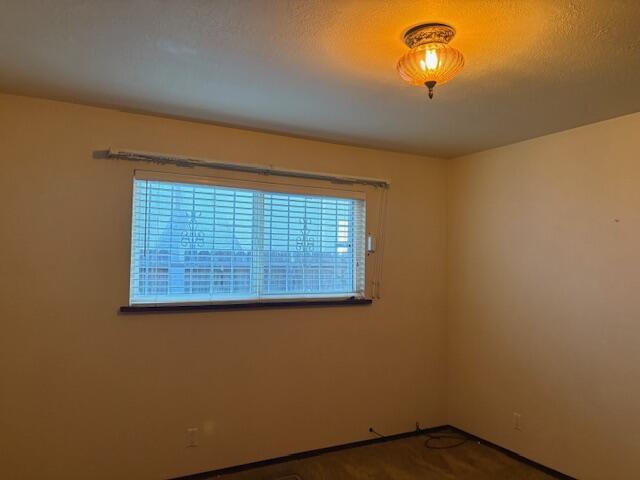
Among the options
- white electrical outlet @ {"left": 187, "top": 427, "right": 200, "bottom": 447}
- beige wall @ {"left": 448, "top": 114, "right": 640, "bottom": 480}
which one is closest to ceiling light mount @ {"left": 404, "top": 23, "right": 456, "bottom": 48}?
beige wall @ {"left": 448, "top": 114, "right": 640, "bottom": 480}

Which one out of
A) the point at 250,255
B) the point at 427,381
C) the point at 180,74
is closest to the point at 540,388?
the point at 427,381

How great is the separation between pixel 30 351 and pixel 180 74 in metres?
1.74

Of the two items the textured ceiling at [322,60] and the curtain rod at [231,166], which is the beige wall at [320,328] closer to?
the curtain rod at [231,166]

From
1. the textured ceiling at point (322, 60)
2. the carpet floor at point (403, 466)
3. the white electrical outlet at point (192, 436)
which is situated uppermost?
the textured ceiling at point (322, 60)

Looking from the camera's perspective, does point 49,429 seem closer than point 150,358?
Yes

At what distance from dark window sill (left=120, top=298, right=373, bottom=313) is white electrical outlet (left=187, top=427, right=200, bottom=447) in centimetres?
77

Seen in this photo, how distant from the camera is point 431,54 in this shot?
1.72 metres

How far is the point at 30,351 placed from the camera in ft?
8.11

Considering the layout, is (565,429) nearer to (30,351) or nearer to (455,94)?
(455,94)

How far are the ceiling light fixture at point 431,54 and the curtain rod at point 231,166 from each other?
1486 millimetres

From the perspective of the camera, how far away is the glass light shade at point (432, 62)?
1.71 meters

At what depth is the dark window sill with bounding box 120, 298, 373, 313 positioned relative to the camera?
8.91ft

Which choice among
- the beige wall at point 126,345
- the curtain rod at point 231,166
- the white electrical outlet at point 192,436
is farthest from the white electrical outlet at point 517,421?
the white electrical outlet at point 192,436

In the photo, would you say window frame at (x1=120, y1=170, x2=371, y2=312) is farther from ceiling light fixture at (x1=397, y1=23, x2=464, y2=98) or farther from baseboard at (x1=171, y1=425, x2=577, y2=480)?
ceiling light fixture at (x1=397, y1=23, x2=464, y2=98)
